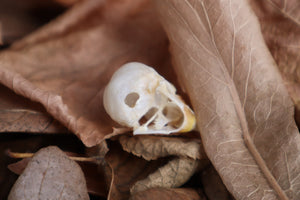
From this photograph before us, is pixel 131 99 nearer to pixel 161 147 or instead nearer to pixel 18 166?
pixel 161 147

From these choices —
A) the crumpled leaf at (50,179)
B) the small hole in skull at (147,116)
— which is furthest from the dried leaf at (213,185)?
the crumpled leaf at (50,179)

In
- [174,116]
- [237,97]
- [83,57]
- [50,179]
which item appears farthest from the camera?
[83,57]

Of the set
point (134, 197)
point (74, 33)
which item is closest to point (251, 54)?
point (134, 197)

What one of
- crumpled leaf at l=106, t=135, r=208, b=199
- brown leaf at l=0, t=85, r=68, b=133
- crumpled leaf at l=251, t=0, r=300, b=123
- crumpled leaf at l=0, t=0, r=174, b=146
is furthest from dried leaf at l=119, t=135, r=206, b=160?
crumpled leaf at l=251, t=0, r=300, b=123

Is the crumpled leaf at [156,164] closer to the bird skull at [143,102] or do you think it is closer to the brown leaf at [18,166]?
the bird skull at [143,102]

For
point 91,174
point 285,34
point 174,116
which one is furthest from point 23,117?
point 285,34

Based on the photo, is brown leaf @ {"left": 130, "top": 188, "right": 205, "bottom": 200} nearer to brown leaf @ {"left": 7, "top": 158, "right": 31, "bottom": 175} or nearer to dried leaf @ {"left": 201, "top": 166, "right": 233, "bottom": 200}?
dried leaf @ {"left": 201, "top": 166, "right": 233, "bottom": 200}
